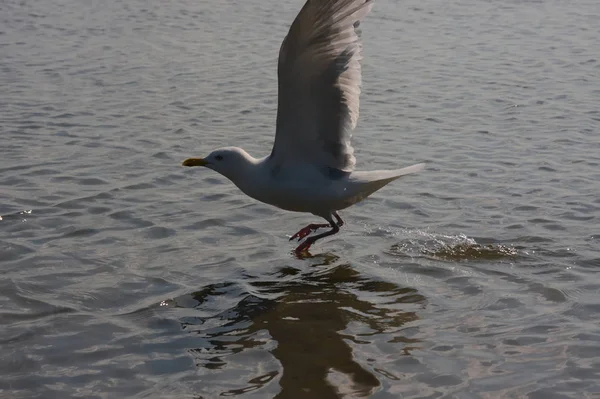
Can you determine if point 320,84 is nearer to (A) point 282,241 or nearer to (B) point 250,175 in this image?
(B) point 250,175

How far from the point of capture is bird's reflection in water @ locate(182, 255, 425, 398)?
475 cm

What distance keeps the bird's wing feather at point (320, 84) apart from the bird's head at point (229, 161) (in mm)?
200

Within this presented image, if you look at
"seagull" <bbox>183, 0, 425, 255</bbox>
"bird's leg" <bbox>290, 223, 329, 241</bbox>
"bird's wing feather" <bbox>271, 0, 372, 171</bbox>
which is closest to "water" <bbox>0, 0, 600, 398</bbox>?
"bird's leg" <bbox>290, 223, 329, 241</bbox>

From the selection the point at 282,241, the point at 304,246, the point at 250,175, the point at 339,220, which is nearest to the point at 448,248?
the point at 339,220

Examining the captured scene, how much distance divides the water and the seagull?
520mm

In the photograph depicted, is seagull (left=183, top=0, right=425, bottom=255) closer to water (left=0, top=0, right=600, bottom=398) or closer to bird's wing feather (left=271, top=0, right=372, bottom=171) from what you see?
bird's wing feather (left=271, top=0, right=372, bottom=171)

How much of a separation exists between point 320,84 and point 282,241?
139 cm

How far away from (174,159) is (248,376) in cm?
434

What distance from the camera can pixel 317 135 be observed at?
639 cm

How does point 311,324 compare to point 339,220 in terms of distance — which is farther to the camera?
point 339,220

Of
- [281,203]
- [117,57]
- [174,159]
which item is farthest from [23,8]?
[281,203]

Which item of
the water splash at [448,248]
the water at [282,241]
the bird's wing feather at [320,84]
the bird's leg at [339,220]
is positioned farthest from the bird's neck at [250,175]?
the water splash at [448,248]

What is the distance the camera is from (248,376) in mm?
4770

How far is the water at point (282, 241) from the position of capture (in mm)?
4871
